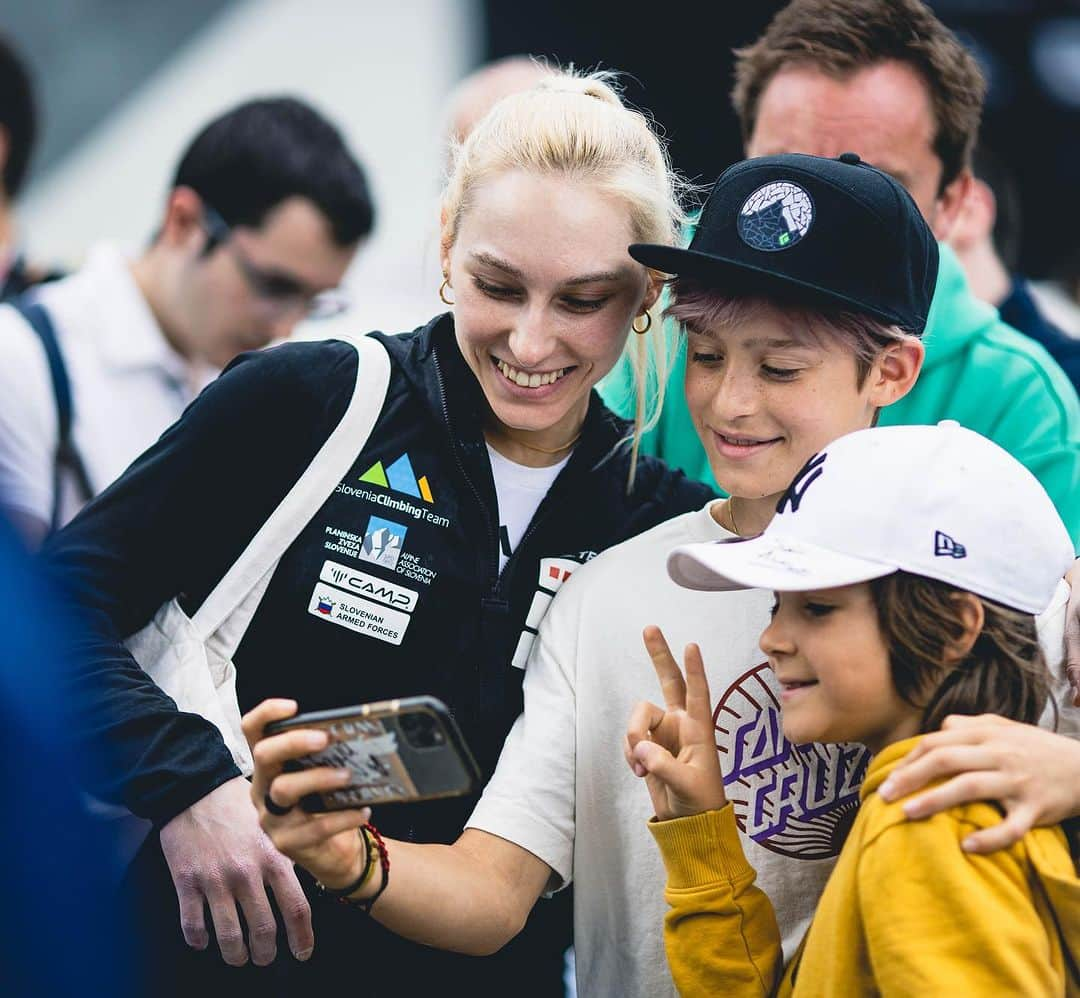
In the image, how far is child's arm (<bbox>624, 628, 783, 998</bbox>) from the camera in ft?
6.53

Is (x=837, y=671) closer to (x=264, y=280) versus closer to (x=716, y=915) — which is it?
(x=716, y=915)

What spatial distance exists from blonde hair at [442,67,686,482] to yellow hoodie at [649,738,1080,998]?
2.56ft

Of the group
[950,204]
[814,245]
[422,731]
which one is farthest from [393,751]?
[950,204]

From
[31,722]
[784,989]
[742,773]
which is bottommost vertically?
[784,989]

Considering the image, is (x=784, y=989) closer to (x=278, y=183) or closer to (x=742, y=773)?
(x=742, y=773)

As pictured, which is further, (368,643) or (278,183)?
(278,183)

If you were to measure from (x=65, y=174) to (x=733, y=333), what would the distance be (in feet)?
23.5

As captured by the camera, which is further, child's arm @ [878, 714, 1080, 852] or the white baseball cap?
the white baseball cap

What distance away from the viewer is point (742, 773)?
2.23 meters

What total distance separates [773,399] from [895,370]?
0.22 metres

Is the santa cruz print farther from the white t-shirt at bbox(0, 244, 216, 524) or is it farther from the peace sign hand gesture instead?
the white t-shirt at bbox(0, 244, 216, 524)

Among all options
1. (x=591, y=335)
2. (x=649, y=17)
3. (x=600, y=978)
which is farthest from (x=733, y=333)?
(x=649, y=17)

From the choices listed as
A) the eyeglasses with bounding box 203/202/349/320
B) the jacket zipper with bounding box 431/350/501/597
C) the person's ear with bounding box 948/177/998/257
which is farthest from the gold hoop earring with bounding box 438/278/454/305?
the person's ear with bounding box 948/177/998/257

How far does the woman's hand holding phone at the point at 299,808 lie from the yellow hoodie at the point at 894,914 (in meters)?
0.43
